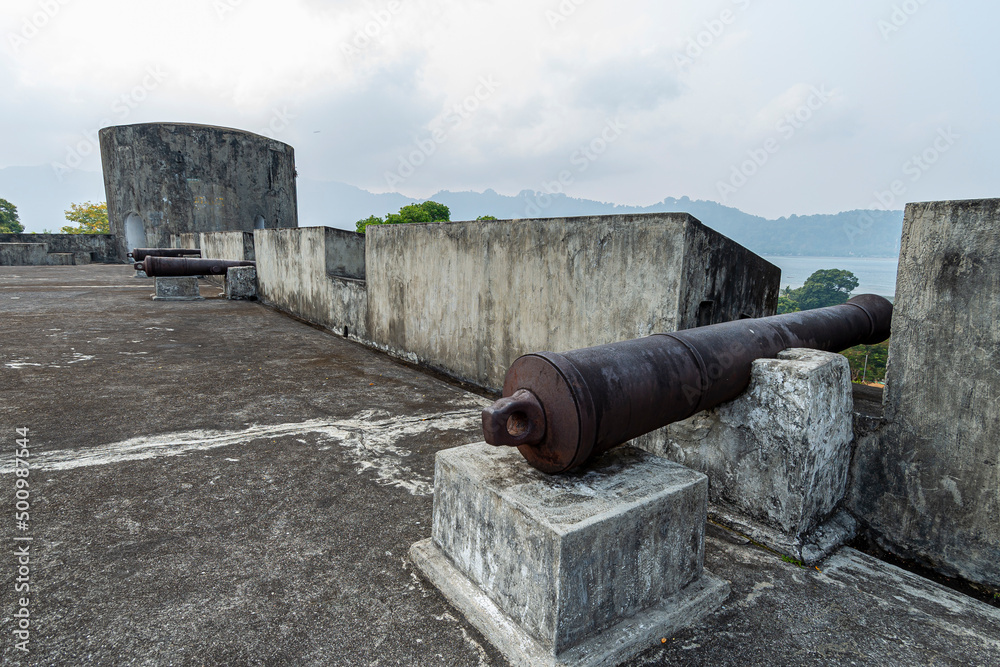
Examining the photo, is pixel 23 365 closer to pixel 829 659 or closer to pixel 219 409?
pixel 219 409

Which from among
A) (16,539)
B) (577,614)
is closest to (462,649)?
(577,614)

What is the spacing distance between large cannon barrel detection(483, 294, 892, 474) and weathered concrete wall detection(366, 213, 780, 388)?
0.79 m

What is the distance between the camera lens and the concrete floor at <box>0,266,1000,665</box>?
5.14ft

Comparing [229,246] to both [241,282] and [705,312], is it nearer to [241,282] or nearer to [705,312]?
[241,282]

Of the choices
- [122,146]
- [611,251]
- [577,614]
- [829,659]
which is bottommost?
[829,659]

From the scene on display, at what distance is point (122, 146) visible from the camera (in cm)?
2275

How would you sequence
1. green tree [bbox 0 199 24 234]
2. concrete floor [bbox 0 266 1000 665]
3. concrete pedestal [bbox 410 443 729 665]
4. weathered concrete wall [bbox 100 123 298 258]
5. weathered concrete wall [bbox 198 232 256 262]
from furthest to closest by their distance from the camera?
green tree [bbox 0 199 24 234] → weathered concrete wall [bbox 100 123 298 258] → weathered concrete wall [bbox 198 232 256 262] → concrete floor [bbox 0 266 1000 665] → concrete pedestal [bbox 410 443 729 665]

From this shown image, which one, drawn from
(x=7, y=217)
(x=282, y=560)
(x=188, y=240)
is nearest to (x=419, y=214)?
(x=188, y=240)

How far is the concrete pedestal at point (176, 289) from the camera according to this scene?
9.70 meters

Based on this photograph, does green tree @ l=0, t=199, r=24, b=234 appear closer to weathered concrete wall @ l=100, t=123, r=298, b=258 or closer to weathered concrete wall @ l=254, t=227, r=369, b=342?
weathered concrete wall @ l=100, t=123, r=298, b=258

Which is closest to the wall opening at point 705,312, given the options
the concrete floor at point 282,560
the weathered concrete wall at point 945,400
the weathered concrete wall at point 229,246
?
the weathered concrete wall at point 945,400

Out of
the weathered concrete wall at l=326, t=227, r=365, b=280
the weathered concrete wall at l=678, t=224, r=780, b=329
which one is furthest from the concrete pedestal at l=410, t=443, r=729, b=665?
the weathered concrete wall at l=326, t=227, r=365, b=280

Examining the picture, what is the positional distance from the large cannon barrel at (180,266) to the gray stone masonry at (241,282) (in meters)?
0.25

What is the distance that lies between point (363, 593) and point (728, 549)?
1366 mm
